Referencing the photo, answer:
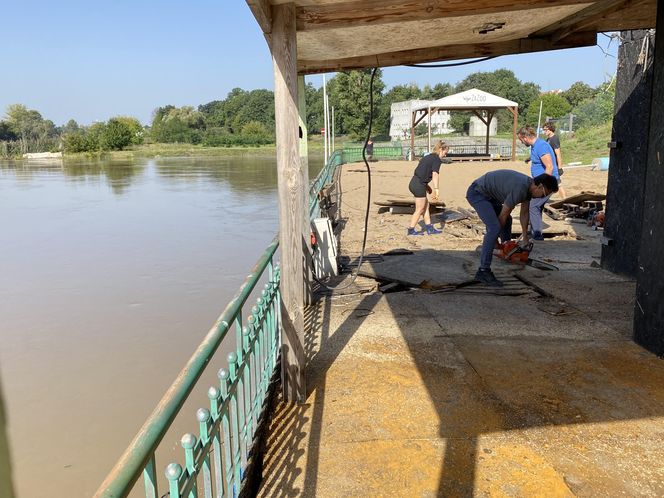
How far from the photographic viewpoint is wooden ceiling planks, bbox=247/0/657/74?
3.52 m

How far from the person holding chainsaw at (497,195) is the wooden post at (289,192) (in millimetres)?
3404

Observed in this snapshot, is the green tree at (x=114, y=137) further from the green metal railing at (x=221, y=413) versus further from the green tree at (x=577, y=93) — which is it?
the green metal railing at (x=221, y=413)

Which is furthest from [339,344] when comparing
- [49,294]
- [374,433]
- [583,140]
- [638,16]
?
[583,140]

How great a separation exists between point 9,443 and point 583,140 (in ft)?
119

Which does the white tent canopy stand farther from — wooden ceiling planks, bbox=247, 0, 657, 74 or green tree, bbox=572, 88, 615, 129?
wooden ceiling planks, bbox=247, 0, 657, 74

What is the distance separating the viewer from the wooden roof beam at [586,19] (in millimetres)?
4137

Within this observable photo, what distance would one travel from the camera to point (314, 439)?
316cm

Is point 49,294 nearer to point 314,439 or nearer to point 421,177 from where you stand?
point 421,177

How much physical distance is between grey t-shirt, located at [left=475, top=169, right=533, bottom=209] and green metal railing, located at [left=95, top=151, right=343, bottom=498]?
354 cm

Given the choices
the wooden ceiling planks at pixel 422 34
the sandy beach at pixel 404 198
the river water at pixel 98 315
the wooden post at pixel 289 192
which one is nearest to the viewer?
the wooden post at pixel 289 192

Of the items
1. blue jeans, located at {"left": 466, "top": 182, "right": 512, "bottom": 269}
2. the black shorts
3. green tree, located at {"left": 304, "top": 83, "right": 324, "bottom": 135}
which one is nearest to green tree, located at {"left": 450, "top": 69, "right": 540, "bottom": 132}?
green tree, located at {"left": 304, "top": 83, "right": 324, "bottom": 135}

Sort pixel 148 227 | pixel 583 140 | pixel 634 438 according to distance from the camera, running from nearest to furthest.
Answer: pixel 634 438 < pixel 148 227 < pixel 583 140

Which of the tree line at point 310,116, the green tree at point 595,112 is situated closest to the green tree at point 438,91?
the tree line at point 310,116

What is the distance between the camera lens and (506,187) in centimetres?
650
